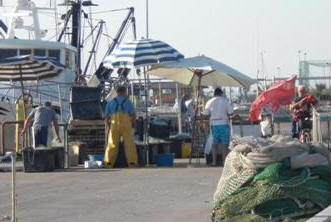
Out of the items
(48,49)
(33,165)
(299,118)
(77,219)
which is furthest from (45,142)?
(48,49)

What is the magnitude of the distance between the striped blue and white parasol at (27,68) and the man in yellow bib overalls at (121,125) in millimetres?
4347

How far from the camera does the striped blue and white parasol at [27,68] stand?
2312cm

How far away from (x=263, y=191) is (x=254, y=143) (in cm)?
86

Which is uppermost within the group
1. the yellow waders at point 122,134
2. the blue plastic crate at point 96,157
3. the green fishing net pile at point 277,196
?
the yellow waders at point 122,134

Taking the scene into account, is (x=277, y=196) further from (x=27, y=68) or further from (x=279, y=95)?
(x=27, y=68)

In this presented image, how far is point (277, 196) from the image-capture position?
1064cm

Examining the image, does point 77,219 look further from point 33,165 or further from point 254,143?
point 33,165

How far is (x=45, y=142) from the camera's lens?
20.8 metres

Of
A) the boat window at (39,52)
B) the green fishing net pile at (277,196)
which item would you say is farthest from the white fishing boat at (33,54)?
the green fishing net pile at (277,196)

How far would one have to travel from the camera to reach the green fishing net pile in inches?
420

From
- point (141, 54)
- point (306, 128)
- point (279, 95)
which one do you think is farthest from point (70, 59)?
point (306, 128)

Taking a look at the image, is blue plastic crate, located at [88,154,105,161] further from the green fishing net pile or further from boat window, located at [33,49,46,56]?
boat window, located at [33,49,46,56]

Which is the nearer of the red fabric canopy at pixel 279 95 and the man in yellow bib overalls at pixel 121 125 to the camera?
the man in yellow bib overalls at pixel 121 125

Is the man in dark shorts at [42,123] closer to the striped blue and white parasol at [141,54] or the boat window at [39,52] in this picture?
the striped blue and white parasol at [141,54]
